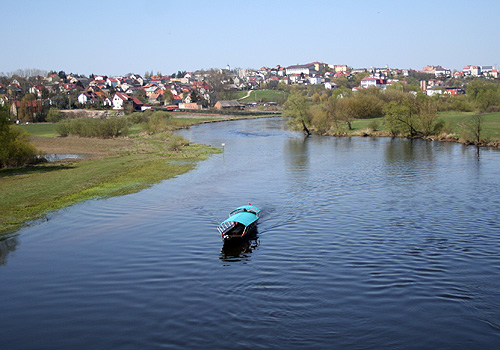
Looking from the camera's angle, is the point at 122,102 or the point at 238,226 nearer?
the point at 238,226

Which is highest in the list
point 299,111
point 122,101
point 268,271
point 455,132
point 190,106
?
point 122,101

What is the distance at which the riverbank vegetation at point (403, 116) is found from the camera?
208 feet

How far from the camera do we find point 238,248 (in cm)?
2147

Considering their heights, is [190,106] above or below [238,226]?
above

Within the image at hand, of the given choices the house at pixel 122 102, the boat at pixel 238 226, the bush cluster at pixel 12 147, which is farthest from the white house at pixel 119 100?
the boat at pixel 238 226

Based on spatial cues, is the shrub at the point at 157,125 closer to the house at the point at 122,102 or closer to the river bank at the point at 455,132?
the river bank at the point at 455,132

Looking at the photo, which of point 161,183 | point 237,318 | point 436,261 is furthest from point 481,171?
point 237,318

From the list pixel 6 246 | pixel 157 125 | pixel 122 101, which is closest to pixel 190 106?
pixel 122 101

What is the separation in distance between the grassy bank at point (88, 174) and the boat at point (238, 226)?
1116 centimetres

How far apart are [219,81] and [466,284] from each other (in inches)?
6772

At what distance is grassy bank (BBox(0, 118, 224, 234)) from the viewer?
92.4 feet

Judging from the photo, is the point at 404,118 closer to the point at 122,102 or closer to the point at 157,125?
the point at 157,125

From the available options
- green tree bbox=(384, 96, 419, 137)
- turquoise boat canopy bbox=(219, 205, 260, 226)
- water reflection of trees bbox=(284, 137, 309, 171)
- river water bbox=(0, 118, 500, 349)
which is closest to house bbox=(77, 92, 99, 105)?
water reflection of trees bbox=(284, 137, 309, 171)

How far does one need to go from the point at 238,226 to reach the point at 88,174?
21127 mm
